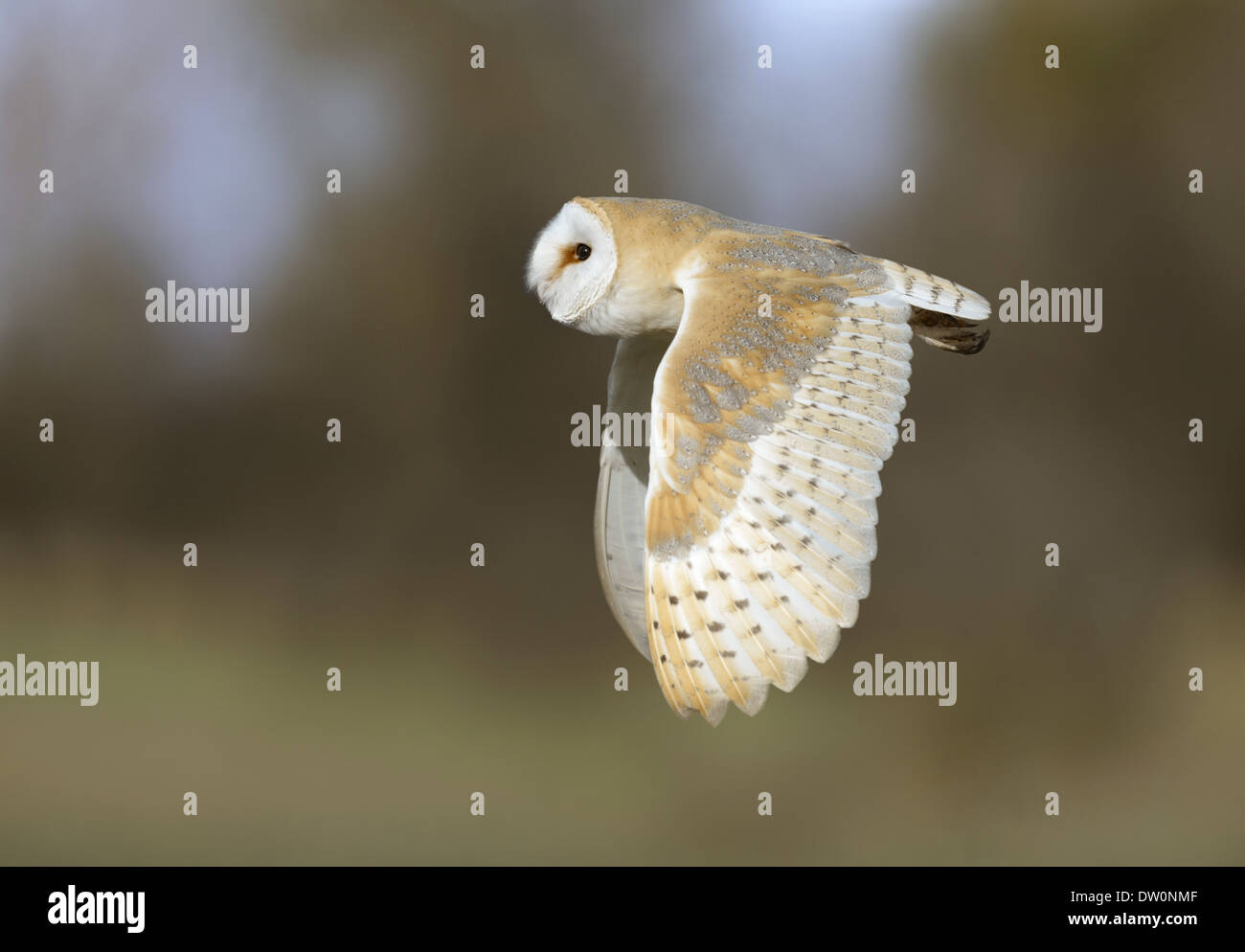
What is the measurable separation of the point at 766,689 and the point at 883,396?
24 cm

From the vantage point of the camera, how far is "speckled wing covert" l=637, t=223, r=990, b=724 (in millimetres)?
717

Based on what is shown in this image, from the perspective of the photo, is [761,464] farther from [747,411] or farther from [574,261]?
[574,261]

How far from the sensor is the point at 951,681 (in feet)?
5.79

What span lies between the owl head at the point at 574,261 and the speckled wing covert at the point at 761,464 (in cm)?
7

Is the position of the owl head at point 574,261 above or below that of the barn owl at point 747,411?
above

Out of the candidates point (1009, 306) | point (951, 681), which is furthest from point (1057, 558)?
point (1009, 306)

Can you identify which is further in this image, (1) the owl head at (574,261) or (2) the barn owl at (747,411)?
(1) the owl head at (574,261)

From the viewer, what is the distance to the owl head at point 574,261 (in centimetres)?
85

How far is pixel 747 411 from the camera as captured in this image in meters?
0.77

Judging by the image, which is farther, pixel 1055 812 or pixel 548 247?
pixel 1055 812

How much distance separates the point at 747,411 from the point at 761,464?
4 centimetres

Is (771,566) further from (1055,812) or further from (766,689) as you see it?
(1055,812)

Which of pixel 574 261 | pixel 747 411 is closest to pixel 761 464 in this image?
pixel 747 411

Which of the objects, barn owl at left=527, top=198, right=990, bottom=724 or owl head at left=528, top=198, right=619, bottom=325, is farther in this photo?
owl head at left=528, top=198, right=619, bottom=325
